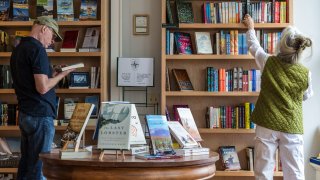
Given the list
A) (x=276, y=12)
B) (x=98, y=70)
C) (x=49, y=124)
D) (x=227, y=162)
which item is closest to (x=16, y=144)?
(x=98, y=70)

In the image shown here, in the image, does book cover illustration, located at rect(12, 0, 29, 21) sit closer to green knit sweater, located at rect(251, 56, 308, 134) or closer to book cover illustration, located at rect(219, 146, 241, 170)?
book cover illustration, located at rect(219, 146, 241, 170)

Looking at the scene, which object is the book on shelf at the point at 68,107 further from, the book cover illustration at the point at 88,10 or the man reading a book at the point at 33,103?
the man reading a book at the point at 33,103

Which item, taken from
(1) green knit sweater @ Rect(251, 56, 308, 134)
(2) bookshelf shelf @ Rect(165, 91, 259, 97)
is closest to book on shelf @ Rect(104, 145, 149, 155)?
(1) green knit sweater @ Rect(251, 56, 308, 134)

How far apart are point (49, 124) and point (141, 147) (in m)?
1.00

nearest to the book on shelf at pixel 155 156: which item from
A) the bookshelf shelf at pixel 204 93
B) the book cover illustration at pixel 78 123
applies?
the book cover illustration at pixel 78 123

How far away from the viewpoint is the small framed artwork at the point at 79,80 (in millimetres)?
4141

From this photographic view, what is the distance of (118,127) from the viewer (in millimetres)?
1898

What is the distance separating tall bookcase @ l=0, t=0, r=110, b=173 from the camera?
4035 mm

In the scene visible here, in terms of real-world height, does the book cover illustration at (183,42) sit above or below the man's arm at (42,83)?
above

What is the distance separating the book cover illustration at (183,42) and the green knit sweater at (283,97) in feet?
3.58

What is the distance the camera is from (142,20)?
169 inches

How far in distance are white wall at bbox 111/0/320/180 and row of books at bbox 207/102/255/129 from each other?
58 centimetres

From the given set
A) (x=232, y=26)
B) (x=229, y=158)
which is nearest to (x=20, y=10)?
(x=232, y=26)

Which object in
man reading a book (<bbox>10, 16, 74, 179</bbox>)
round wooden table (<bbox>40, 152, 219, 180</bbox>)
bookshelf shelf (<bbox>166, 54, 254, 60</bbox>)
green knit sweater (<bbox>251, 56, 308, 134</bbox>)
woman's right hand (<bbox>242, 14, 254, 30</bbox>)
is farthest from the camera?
bookshelf shelf (<bbox>166, 54, 254, 60</bbox>)
